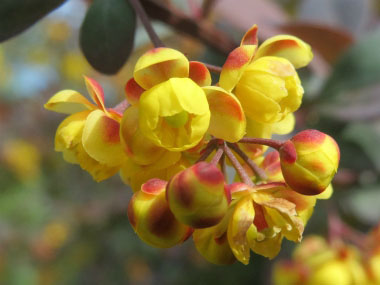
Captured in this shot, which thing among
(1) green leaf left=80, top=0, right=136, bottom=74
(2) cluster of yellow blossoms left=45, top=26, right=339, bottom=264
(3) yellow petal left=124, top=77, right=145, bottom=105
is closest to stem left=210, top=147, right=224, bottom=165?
(2) cluster of yellow blossoms left=45, top=26, right=339, bottom=264

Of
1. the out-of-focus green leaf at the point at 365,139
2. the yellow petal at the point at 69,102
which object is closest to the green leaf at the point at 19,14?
the yellow petal at the point at 69,102

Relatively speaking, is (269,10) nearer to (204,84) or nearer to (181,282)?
(204,84)

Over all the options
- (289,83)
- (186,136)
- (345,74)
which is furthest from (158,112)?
(345,74)

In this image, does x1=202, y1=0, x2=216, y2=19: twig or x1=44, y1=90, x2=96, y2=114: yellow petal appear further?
x1=202, y1=0, x2=216, y2=19: twig

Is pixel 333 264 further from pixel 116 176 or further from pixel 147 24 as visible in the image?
pixel 116 176

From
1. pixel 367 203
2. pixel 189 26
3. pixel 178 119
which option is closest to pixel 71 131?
pixel 178 119

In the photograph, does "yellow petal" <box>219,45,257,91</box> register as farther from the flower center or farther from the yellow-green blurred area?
the yellow-green blurred area
